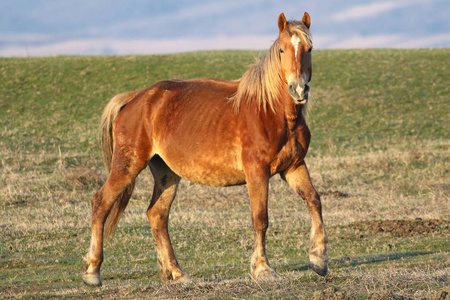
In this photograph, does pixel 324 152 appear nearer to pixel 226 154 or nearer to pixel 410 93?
pixel 410 93

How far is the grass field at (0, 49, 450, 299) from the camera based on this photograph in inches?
285

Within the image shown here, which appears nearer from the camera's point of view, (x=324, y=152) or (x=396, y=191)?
(x=396, y=191)

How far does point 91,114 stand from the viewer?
31.2 meters

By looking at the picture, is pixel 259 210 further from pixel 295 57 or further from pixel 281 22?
pixel 281 22

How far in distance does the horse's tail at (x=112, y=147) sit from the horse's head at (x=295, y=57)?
2.80 meters

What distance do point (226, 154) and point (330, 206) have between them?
331 inches

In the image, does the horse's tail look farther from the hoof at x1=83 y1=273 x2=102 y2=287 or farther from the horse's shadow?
the horse's shadow

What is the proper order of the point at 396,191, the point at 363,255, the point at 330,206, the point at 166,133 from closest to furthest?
1. the point at 166,133
2. the point at 363,255
3. the point at 330,206
4. the point at 396,191

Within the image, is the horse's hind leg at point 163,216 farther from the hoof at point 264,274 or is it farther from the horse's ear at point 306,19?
the horse's ear at point 306,19

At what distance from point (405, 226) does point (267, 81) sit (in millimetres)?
6402

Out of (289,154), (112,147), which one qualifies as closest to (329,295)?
(289,154)

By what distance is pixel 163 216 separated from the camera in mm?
8133

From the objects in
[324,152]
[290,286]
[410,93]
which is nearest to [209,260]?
[290,286]

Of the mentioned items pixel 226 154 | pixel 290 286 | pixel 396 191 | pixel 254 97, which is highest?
pixel 254 97
